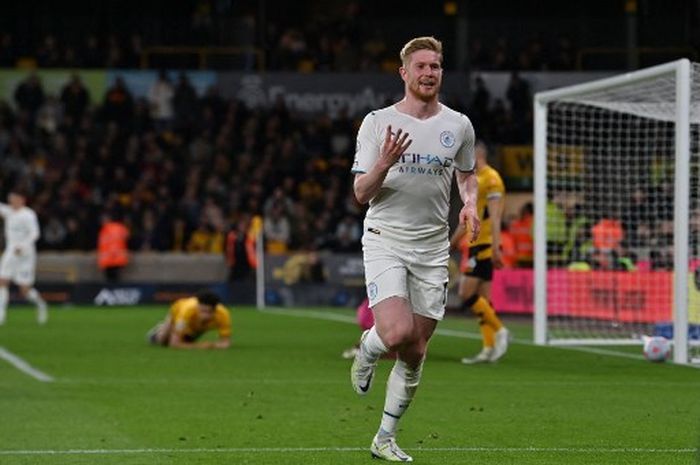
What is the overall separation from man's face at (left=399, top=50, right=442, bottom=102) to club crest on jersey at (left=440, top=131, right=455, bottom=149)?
0.70 ft

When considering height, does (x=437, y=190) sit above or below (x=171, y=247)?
above

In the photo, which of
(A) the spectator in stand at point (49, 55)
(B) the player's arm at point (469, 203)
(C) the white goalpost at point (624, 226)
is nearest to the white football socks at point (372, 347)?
(B) the player's arm at point (469, 203)

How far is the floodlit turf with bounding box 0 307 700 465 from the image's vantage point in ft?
30.1

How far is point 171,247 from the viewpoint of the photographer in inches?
1332

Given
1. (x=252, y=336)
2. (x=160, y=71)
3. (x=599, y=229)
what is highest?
(x=160, y=71)

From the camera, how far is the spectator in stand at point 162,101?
119ft

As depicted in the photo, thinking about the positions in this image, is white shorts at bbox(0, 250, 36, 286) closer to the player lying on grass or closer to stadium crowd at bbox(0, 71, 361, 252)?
stadium crowd at bbox(0, 71, 361, 252)

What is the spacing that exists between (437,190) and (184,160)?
27771 mm

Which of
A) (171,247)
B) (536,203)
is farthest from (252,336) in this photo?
(171,247)

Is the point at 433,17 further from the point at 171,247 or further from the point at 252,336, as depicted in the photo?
the point at 252,336

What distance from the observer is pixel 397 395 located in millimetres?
8656

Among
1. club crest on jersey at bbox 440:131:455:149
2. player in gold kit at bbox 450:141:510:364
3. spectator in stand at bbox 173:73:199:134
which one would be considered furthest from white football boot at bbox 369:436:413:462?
spectator in stand at bbox 173:73:199:134

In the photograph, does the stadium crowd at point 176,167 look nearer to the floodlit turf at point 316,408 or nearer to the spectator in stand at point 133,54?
the spectator in stand at point 133,54

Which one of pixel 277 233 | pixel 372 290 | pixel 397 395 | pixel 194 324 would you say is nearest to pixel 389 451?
pixel 397 395
